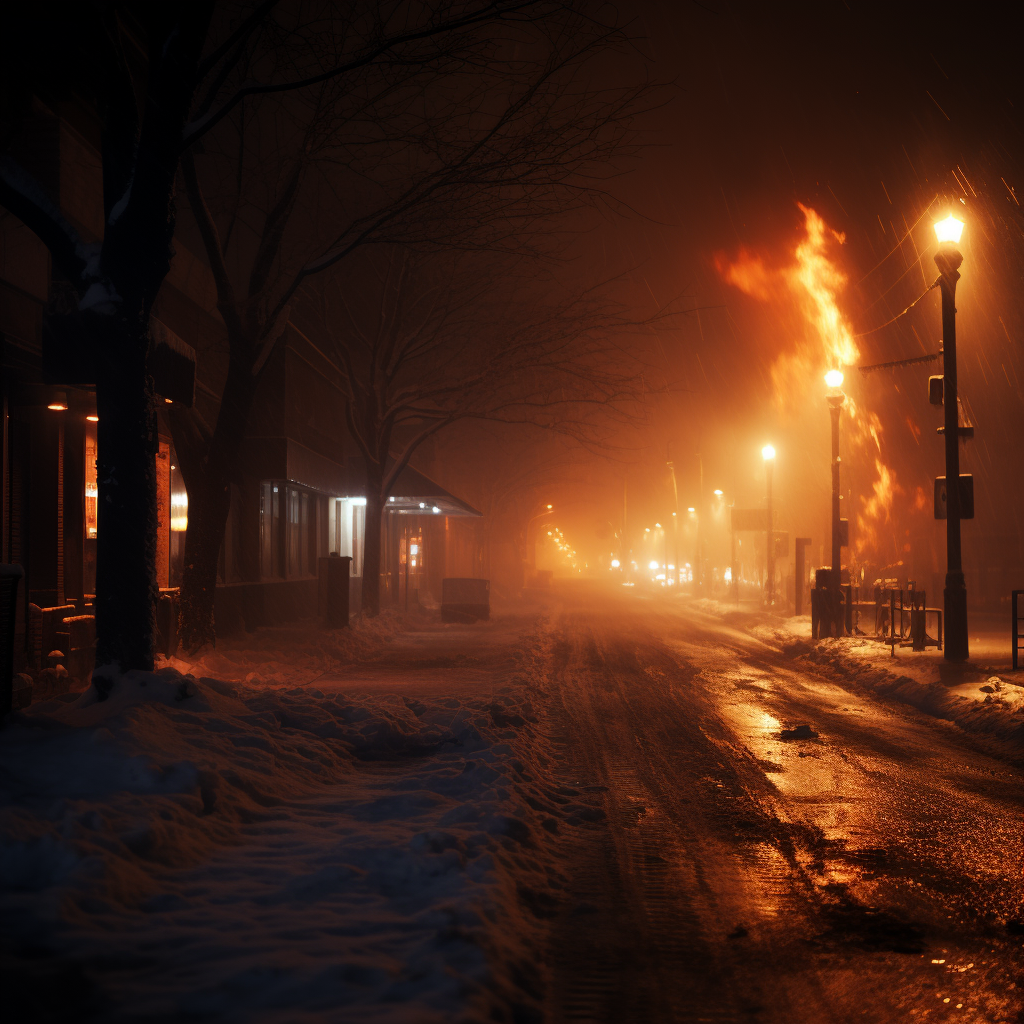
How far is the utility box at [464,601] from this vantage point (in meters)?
30.0

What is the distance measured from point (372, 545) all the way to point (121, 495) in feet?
58.2

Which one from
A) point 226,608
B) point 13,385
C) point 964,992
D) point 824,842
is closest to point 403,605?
point 226,608

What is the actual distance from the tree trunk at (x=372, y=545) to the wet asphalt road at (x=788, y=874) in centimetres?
1414

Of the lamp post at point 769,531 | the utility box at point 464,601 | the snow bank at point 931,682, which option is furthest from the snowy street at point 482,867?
the lamp post at point 769,531

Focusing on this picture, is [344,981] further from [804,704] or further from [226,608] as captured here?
[226,608]

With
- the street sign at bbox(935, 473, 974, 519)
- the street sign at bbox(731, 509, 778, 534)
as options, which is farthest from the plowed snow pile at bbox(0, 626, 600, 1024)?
the street sign at bbox(731, 509, 778, 534)

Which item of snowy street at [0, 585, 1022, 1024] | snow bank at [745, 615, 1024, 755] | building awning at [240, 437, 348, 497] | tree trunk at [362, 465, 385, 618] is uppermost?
building awning at [240, 437, 348, 497]

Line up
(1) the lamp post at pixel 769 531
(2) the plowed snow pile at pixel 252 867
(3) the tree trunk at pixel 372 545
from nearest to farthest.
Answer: (2) the plowed snow pile at pixel 252 867
(3) the tree trunk at pixel 372 545
(1) the lamp post at pixel 769 531

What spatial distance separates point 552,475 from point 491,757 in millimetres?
54214

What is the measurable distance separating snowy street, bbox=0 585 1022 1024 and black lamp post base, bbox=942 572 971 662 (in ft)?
19.3

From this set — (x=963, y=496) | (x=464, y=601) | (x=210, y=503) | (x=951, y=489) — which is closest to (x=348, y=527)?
(x=464, y=601)

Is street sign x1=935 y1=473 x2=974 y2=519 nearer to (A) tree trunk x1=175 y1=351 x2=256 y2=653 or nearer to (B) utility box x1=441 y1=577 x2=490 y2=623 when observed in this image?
(A) tree trunk x1=175 y1=351 x2=256 y2=653

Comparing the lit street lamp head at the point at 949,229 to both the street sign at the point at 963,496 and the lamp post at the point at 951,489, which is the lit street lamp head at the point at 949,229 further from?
the street sign at the point at 963,496

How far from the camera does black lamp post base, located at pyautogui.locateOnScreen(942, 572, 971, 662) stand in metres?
16.5
